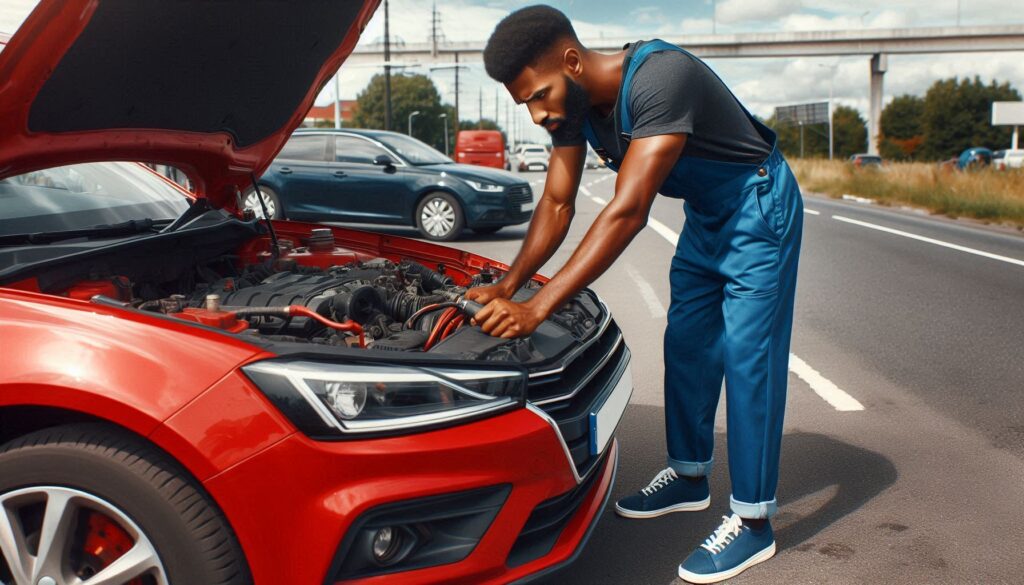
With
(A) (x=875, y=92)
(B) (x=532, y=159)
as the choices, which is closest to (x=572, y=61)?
(B) (x=532, y=159)

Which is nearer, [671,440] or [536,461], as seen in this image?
[536,461]

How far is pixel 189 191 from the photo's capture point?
3.93 meters

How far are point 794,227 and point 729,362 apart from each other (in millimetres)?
476

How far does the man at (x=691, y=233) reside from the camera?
105 inches

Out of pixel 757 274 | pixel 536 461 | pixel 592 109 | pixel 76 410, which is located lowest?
pixel 536 461

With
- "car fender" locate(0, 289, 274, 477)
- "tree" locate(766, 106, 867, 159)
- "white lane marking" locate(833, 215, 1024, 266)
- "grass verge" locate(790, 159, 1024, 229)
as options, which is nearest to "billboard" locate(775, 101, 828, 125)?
"tree" locate(766, 106, 867, 159)

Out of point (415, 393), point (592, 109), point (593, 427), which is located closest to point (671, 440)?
point (593, 427)

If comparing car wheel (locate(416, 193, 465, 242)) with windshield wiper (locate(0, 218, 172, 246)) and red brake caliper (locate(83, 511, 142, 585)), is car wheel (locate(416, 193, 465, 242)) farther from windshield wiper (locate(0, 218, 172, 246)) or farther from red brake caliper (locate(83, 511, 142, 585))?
red brake caliper (locate(83, 511, 142, 585))


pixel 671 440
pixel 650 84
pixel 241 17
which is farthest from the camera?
pixel 671 440

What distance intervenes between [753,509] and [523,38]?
5.35 ft

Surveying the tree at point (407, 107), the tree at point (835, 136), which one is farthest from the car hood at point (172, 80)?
the tree at point (835, 136)

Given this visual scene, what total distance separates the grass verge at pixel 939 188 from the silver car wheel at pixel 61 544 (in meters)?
15.1

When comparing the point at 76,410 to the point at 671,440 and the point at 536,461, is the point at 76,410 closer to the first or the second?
the point at 536,461

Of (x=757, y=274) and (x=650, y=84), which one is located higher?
(x=650, y=84)
